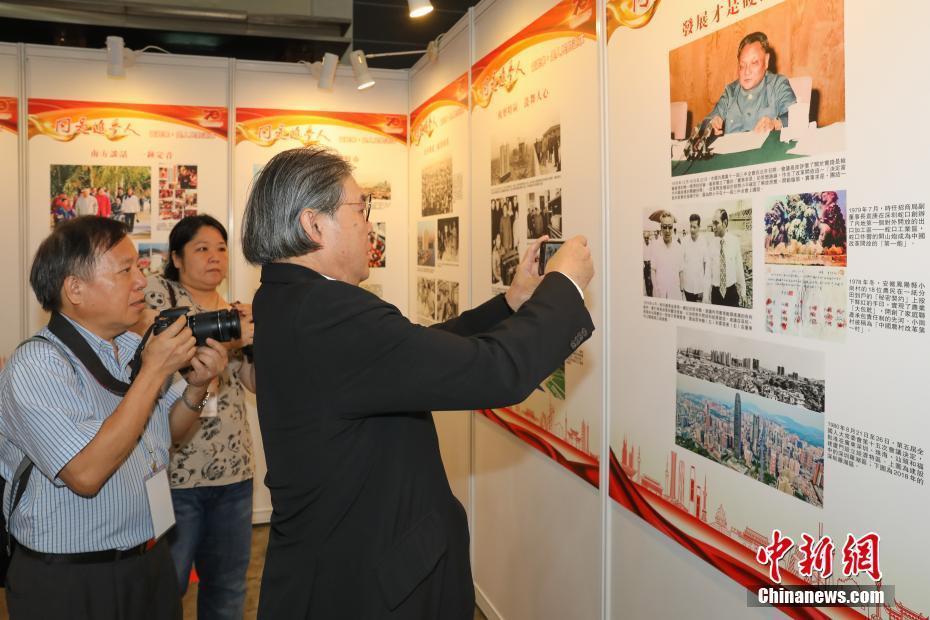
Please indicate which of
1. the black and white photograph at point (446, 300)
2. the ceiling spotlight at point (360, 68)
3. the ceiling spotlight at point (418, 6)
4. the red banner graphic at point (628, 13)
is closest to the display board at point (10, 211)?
the ceiling spotlight at point (360, 68)

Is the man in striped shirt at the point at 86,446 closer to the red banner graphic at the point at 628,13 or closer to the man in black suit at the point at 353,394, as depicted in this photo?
the man in black suit at the point at 353,394

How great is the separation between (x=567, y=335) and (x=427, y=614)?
636mm

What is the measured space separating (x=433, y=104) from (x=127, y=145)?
194 cm

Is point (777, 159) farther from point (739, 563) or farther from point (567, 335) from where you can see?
point (739, 563)

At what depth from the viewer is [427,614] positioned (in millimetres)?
1468

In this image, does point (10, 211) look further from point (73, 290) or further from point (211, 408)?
point (73, 290)

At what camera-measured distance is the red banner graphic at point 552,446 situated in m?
2.50

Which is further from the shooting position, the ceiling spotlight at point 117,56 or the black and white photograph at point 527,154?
the ceiling spotlight at point 117,56

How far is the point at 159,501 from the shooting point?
1.96 meters

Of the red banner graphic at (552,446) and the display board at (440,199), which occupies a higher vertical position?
the display board at (440,199)

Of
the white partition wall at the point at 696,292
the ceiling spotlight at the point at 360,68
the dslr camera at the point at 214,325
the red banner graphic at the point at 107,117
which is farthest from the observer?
the red banner graphic at the point at 107,117

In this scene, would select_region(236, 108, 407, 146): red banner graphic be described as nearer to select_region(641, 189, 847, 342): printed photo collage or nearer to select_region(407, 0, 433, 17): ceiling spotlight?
select_region(407, 0, 433, 17): ceiling spotlight

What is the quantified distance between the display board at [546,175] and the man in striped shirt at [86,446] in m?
1.29

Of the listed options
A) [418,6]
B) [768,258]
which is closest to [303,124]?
[418,6]
